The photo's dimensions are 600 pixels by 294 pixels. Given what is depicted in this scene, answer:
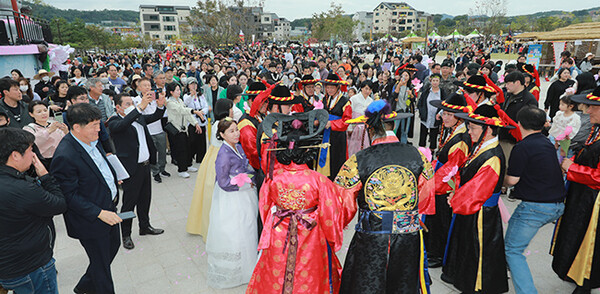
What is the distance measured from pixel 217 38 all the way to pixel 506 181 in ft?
120

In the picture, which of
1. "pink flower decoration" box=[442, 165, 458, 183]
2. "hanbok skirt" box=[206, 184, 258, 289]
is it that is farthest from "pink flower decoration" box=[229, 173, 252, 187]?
"pink flower decoration" box=[442, 165, 458, 183]

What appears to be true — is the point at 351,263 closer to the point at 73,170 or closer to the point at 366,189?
the point at 366,189

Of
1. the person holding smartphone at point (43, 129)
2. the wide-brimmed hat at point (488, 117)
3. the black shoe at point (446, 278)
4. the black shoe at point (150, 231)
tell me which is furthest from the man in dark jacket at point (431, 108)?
the person holding smartphone at point (43, 129)

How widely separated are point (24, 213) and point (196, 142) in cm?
520

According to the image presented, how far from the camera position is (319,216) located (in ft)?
8.95

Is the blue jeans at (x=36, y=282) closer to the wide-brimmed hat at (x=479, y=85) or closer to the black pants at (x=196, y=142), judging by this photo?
the black pants at (x=196, y=142)

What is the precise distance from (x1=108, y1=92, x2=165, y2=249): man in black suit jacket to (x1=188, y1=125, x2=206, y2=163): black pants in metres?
2.57

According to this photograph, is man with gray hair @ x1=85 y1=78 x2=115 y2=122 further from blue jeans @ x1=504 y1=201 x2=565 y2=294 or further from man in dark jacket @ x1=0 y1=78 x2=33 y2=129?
blue jeans @ x1=504 y1=201 x2=565 y2=294

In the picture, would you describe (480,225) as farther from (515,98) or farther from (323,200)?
(515,98)

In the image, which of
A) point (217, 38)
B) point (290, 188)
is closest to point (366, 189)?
point (290, 188)

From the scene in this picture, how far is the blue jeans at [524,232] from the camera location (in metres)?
3.12

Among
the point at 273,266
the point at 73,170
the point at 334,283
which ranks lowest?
the point at 334,283

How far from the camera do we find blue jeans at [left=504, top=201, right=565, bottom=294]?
123 inches

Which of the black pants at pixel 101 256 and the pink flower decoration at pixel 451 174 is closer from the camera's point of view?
the black pants at pixel 101 256
